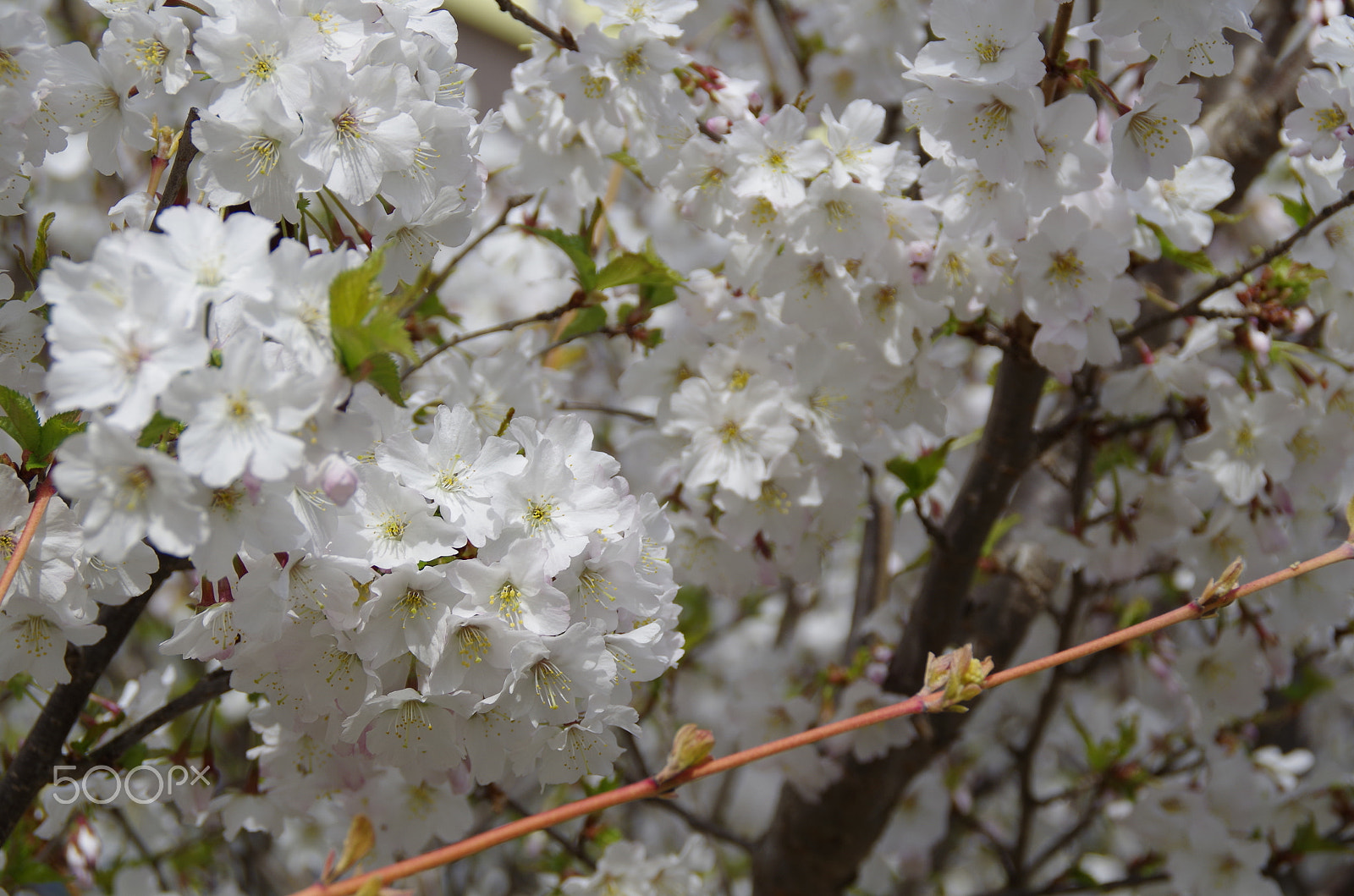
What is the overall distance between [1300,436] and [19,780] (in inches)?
69.1

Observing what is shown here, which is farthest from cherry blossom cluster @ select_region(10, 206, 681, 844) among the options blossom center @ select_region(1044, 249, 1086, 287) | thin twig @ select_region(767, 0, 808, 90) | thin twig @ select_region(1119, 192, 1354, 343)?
thin twig @ select_region(767, 0, 808, 90)

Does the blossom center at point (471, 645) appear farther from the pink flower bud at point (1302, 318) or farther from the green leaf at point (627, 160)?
the pink flower bud at point (1302, 318)

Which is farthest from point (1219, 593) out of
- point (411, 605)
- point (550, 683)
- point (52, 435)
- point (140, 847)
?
point (140, 847)

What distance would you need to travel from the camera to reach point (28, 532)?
78cm

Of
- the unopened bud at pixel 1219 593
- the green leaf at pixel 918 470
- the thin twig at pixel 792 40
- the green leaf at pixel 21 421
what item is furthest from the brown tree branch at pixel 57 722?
the thin twig at pixel 792 40

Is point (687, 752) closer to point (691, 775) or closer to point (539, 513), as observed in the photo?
point (691, 775)

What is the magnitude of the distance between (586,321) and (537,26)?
1.25 ft

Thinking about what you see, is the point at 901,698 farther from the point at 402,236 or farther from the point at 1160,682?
the point at 402,236

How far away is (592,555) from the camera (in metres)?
0.89

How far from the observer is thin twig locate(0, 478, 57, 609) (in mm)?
735

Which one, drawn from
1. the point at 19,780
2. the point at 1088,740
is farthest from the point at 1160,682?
the point at 19,780

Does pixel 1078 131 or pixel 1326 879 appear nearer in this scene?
pixel 1078 131

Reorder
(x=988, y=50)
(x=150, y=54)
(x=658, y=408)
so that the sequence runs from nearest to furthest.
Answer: (x=150, y=54), (x=988, y=50), (x=658, y=408)

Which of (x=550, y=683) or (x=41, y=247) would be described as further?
(x=41, y=247)
